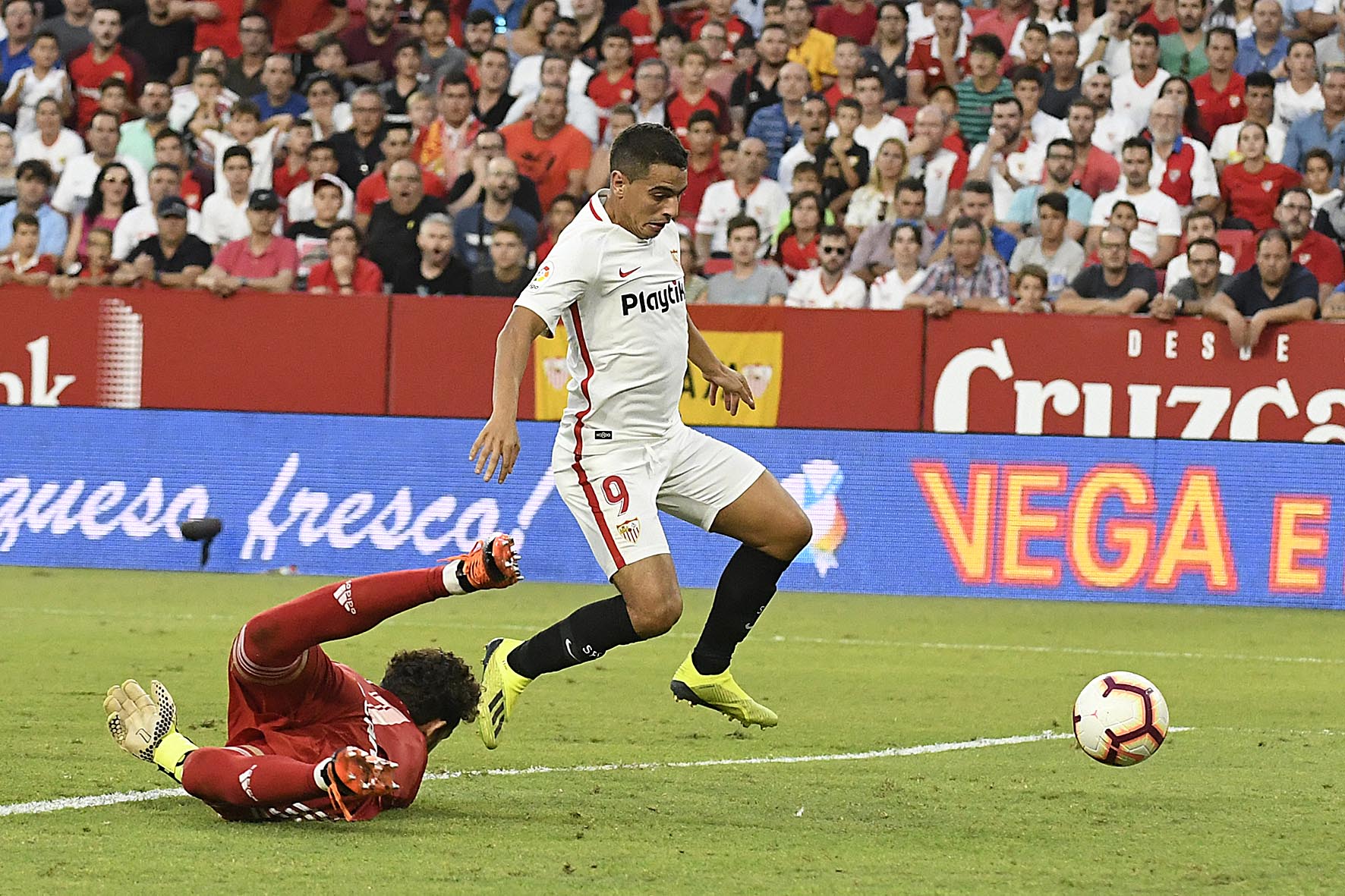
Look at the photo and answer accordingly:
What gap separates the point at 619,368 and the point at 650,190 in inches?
24.5

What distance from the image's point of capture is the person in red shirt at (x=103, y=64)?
18016 mm

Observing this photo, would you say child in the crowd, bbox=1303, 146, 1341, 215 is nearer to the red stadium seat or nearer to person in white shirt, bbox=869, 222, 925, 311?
the red stadium seat

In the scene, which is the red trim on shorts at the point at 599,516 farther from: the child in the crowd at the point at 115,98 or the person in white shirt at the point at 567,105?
the child in the crowd at the point at 115,98

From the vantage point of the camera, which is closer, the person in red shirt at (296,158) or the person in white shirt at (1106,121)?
the person in white shirt at (1106,121)

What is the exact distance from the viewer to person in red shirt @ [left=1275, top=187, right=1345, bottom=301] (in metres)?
14.1

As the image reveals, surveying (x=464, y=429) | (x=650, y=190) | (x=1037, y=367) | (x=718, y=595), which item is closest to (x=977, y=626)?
(x=1037, y=367)

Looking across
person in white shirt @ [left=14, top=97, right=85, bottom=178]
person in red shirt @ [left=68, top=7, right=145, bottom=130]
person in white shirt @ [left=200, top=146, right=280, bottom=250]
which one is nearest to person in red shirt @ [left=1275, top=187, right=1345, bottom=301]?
person in white shirt @ [left=200, top=146, right=280, bottom=250]

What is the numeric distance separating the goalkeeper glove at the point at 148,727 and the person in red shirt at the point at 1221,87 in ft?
38.5

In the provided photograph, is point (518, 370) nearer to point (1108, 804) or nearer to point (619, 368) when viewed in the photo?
point (619, 368)

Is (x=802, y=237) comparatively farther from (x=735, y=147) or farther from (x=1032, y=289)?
(x=1032, y=289)

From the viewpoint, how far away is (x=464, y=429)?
44.8ft

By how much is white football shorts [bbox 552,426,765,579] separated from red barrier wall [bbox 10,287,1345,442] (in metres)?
6.54

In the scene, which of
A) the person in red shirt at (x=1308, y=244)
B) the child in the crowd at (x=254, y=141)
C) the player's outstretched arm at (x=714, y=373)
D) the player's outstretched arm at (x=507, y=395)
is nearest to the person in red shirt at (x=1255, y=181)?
the person in red shirt at (x=1308, y=244)

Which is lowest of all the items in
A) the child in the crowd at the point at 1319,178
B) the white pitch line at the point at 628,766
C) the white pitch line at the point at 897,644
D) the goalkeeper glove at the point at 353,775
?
the white pitch line at the point at 897,644
